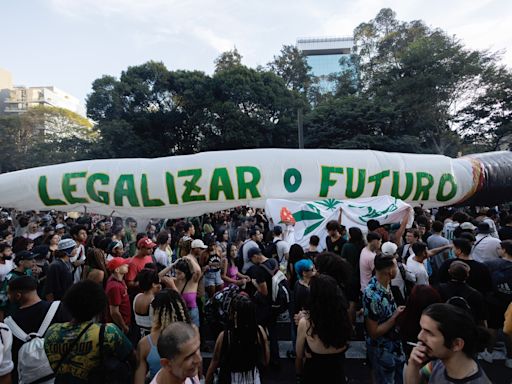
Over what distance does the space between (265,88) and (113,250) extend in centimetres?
2440

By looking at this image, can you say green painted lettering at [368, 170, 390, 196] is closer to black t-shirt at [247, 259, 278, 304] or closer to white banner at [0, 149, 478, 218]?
white banner at [0, 149, 478, 218]

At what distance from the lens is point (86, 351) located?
2.33 meters

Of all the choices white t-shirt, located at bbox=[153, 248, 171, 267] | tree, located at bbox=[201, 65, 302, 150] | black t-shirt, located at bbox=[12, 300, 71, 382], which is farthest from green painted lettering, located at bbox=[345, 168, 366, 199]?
tree, located at bbox=[201, 65, 302, 150]

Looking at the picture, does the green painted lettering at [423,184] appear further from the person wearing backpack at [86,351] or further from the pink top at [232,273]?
the person wearing backpack at [86,351]

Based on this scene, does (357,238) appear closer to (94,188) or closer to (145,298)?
(145,298)

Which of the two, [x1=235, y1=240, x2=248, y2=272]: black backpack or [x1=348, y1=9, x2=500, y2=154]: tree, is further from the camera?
[x1=348, y1=9, x2=500, y2=154]: tree

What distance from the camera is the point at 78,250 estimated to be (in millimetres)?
5633

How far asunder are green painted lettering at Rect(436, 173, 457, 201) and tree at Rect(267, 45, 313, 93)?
27.9m

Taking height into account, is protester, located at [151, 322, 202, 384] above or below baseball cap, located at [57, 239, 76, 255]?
below

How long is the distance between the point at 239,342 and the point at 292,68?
36594 mm

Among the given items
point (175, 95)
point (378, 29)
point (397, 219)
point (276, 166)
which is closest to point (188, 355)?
point (397, 219)

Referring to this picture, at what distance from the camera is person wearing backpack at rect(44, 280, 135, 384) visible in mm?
2312

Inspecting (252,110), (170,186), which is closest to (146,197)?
(170,186)

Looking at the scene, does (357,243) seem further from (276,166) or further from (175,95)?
(175,95)
